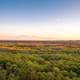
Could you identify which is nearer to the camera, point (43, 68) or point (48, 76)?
point (48, 76)

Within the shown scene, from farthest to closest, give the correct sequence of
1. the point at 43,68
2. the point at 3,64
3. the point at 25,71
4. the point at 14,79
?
the point at 3,64 < the point at 43,68 < the point at 25,71 < the point at 14,79

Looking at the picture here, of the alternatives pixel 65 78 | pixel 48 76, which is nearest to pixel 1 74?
pixel 48 76

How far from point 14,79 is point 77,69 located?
18.3 feet

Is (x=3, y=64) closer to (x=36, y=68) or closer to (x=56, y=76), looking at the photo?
(x=36, y=68)

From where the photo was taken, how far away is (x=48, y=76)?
14.8 m

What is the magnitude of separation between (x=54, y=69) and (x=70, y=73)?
119 centimetres

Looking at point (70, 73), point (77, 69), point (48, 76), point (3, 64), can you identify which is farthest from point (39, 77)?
point (3, 64)

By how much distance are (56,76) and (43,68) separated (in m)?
2.27

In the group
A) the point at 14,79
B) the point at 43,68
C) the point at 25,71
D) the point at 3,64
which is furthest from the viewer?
the point at 3,64

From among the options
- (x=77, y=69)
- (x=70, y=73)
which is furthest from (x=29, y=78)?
(x=77, y=69)

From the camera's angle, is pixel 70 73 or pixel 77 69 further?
pixel 77 69

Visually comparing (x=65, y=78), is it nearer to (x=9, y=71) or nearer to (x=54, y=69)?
(x=54, y=69)

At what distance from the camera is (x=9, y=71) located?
16375 millimetres

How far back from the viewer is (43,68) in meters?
17.3
